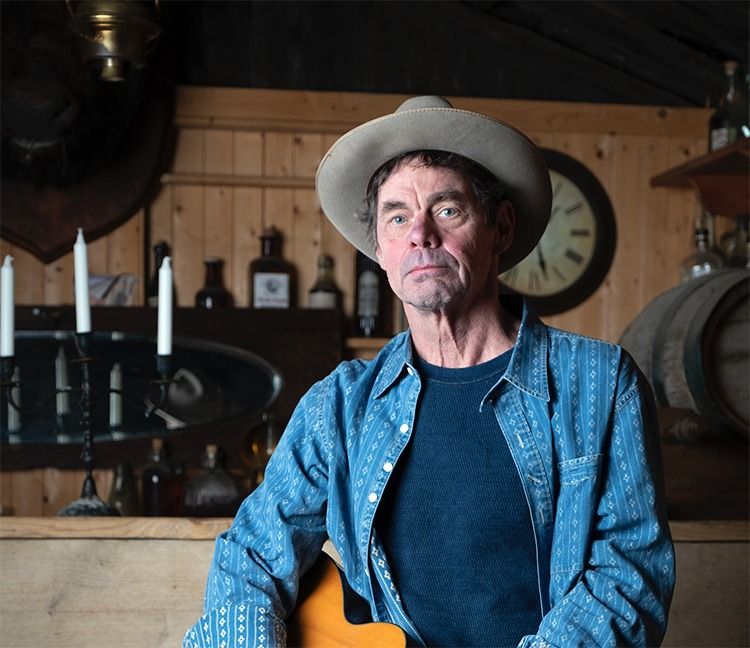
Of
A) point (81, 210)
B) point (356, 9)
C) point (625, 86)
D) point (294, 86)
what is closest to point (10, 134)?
point (81, 210)

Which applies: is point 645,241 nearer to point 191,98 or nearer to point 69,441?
point 191,98

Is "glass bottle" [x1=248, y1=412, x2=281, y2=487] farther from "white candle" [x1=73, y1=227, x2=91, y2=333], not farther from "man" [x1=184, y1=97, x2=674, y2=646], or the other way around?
"man" [x1=184, y1=97, x2=674, y2=646]

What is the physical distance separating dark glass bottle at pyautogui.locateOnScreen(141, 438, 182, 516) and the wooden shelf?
2073 mm

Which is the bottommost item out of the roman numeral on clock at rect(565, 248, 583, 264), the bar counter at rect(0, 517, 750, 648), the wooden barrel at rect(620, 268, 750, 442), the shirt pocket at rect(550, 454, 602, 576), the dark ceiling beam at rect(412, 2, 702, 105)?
the bar counter at rect(0, 517, 750, 648)

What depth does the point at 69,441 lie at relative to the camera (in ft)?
12.6

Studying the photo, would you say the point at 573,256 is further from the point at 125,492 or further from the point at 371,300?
the point at 125,492

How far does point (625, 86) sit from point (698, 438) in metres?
2.19

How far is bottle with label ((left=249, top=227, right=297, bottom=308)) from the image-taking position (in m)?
3.96

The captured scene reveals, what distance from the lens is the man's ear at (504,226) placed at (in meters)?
1.72

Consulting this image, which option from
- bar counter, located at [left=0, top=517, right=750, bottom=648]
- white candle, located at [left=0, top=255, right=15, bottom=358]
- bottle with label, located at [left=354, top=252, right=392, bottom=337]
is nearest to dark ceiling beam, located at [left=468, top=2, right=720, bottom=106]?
bottle with label, located at [left=354, top=252, right=392, bottom=337]

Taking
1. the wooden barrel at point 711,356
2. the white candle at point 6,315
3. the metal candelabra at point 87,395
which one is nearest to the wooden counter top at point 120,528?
the metal candelabra at point 87,395

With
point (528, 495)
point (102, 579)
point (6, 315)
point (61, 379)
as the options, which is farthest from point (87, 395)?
point (61, 379)

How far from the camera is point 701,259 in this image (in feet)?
12.5

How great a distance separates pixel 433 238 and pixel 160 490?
152 centimetres
